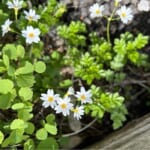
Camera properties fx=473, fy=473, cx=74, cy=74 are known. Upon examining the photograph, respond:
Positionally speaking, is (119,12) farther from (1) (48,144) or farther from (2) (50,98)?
(1) (48,144)

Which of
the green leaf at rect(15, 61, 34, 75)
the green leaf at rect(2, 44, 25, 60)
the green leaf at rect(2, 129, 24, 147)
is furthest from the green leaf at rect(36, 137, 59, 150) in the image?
the green leaf at rect(2, 44, 25, 60)

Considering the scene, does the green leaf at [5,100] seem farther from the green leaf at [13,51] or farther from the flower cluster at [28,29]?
the flower cluster at [28,29]

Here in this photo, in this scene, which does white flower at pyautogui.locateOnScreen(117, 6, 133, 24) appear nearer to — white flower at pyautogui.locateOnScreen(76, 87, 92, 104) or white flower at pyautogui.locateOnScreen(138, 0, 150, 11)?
white flower at pyautogui.locateOnScreen(138, 0, 150, 11)

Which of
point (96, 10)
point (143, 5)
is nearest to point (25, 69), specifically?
point (96, 10)

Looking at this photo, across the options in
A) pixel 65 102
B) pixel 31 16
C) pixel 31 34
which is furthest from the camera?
pixel 31 16

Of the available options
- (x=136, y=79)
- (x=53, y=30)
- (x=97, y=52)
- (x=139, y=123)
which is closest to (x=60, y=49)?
(x=53, y=30)

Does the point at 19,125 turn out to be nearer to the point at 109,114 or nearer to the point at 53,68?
the point at 53,68
